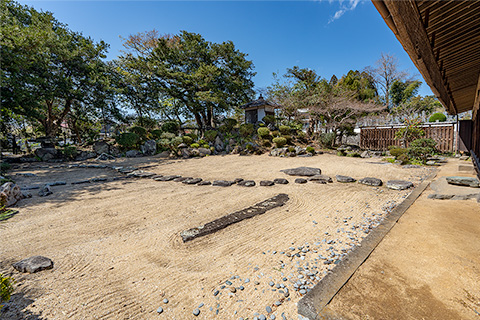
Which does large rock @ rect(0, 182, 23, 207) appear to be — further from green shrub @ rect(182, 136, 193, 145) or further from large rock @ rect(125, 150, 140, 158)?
green shrub @ rect(182, 136, 193, 145)

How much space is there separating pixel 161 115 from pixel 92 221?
62.2 feet

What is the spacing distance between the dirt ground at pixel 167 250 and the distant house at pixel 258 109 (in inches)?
622

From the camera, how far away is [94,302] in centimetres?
177

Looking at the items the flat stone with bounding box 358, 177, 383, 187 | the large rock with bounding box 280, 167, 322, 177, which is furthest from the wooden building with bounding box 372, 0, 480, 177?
the large rock with bounding box 280, 167, 322, 177

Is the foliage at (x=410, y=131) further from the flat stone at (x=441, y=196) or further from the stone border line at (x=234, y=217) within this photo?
the stone border line at (x=234, y=217)

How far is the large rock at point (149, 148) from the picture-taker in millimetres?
14945

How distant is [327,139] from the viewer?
49.8 ft

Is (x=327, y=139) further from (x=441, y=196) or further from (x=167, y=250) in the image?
(x=167, y=250)

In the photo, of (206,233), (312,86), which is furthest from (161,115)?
(206,233)

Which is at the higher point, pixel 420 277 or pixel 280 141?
pixel 280 141

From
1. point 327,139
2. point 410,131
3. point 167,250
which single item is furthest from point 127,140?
point 410,131

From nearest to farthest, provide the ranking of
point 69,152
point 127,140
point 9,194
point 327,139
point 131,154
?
point 9,194 < point 69,152 < point 131,154 < point 127,140 < point 327,139

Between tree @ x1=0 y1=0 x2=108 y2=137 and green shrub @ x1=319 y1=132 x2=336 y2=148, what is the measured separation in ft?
59.0

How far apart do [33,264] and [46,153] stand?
→ 49.1 feet
